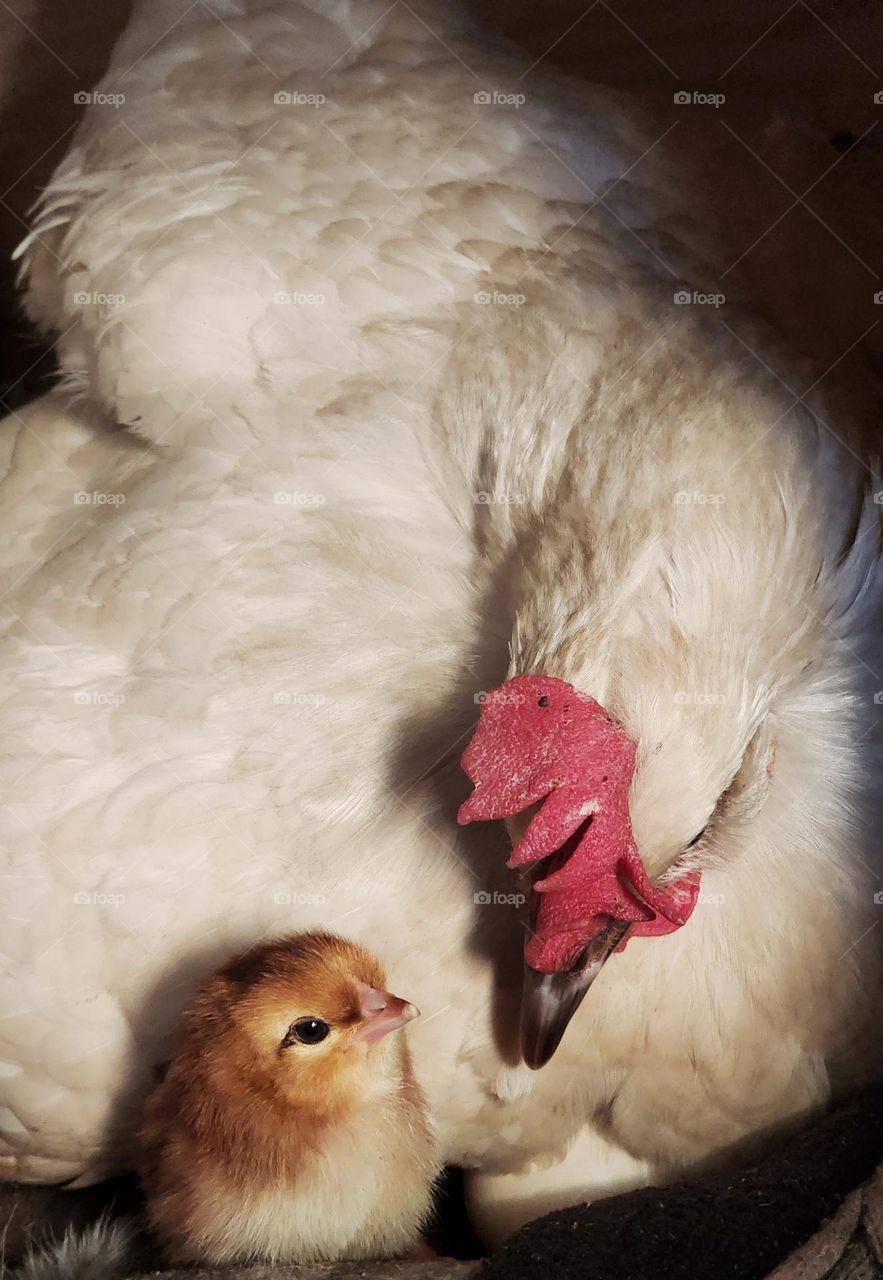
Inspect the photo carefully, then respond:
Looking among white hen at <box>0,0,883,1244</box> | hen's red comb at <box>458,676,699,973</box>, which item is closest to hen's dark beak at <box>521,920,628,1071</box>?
hen's red comb at <box>458,676,699,973</box>

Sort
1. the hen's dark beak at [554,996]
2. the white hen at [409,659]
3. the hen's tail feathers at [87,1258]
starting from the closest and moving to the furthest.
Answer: the hen's dark beak at [554,996] → the white hen at [409,659] → the hen's tail feathers at [87,1258]

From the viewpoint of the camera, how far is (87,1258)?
1.91 m

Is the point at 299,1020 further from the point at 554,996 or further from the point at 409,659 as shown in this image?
the point at 409,659

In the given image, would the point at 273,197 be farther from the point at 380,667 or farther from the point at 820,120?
the point at 820,120

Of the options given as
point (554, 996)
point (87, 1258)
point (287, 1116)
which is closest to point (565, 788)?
point (554, 996)

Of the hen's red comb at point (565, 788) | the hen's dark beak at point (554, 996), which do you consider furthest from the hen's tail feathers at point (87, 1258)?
the hen's red comb at point (565, 788)

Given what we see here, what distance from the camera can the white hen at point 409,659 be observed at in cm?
173

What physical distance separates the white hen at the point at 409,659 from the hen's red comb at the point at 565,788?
158 mm

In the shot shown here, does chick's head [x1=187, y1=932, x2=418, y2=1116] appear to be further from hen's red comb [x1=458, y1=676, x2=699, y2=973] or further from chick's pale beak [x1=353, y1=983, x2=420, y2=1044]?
hen's red comb [x1=458, y1=676, x2=699, y2=973]

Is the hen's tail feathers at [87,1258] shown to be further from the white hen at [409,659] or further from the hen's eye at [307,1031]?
the hen's eye at [307,1031]

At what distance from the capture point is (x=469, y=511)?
1.80 meters

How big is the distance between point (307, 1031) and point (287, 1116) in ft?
0.44

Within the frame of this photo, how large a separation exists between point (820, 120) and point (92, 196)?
1.38 m

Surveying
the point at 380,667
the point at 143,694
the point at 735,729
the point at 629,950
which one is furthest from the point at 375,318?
the point at 629,950
